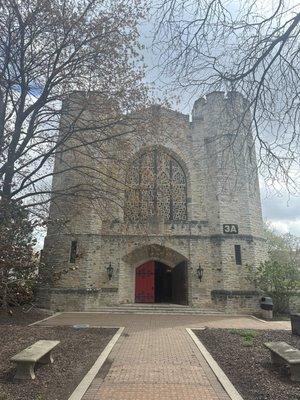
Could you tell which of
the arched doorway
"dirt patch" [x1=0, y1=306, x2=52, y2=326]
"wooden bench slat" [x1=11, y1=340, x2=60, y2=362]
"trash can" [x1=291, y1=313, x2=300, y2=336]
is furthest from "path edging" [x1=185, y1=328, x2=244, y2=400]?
the arched doorway

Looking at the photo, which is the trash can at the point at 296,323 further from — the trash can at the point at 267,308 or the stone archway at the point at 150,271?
the stone archway at the point at 150,271

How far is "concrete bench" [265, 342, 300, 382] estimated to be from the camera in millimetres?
5314

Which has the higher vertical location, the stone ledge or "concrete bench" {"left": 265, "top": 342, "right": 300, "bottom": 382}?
the stone ledge

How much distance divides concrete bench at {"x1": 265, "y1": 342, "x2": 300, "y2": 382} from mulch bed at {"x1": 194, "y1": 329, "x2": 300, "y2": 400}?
145 millimetres

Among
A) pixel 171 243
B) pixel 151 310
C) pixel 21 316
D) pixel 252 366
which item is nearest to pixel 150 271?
pixel 171 243

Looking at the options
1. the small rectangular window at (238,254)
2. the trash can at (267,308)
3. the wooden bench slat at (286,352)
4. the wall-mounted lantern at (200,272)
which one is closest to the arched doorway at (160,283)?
the wall-mounted lantern at (200,272)

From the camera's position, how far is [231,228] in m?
17.6

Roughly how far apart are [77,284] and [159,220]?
17.7ft

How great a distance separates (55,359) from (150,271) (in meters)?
12.3

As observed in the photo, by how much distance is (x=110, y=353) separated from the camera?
23.8 feet

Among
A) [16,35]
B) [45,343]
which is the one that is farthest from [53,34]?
[45,343]

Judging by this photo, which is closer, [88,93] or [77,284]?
[88,93]

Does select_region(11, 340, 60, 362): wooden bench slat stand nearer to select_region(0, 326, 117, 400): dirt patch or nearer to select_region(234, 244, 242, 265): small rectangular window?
select_region(0, 326, 117, 400): dirt patch

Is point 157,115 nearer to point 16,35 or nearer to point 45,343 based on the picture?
point 16,35
